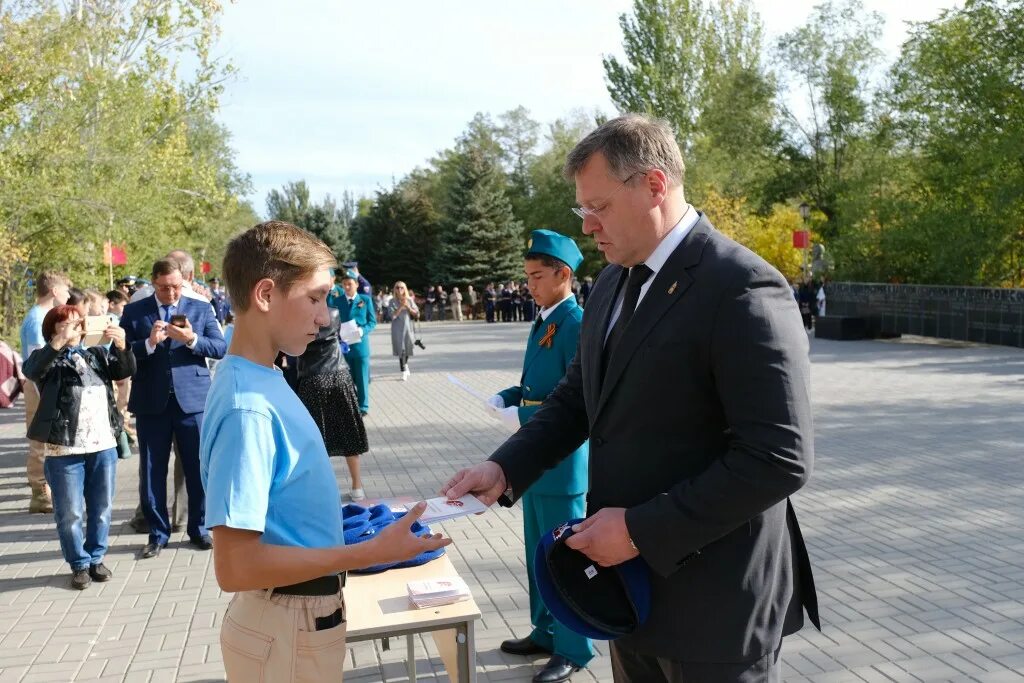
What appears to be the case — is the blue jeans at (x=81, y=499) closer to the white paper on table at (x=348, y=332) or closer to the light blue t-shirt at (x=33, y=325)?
the light blue t-shirt at (x=33, y=325)

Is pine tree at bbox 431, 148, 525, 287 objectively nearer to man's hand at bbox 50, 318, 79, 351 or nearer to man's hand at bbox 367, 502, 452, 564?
man's hand at bbox 50, 318, 79, 351

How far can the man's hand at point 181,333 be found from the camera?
607cm

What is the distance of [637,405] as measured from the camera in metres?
2.11

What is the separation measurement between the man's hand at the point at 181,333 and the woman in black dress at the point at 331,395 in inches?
52.5

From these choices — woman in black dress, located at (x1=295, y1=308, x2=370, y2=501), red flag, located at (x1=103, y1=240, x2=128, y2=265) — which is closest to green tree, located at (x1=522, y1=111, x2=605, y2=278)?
red flag, located at (x1=103, y1=240, x2=128, y2=265)

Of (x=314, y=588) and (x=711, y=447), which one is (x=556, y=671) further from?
(x=711, y=447)

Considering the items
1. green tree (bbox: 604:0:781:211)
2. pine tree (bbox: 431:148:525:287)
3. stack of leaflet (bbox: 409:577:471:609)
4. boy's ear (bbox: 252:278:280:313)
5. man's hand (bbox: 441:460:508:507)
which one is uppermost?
green tree (bbox: 604:0:781:211)

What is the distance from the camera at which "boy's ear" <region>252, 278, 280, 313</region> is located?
2.09 meters

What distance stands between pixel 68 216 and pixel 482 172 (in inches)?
1430

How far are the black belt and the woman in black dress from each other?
5.30 metres

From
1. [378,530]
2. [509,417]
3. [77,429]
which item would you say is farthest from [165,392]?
[378,530]

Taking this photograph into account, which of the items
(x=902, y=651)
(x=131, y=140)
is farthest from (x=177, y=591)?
(x=131, y=140)

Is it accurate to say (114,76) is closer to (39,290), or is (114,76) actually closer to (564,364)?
(39,290)

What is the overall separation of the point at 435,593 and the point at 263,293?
5.14 ft
